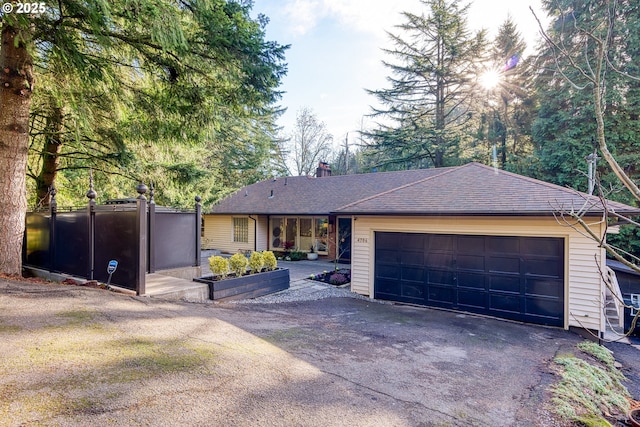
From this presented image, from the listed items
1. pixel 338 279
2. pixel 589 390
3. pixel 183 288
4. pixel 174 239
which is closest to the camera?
pixel 589 390

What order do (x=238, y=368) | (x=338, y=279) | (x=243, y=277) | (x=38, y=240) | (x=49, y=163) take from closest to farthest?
(x=238, y=368) < (x=243, y=277) < (x=38, y=240) < (x=49, y=163) < (x=338, y=279)

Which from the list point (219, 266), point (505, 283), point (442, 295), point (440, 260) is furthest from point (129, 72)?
point (505, 283)

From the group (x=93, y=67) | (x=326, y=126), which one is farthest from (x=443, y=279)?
(x=326, y=126)

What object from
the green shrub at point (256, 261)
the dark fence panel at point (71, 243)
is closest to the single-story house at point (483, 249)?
the green shrub at point (256, 261)

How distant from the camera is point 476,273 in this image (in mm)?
8078

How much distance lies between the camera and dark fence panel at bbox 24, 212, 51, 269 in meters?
8.62

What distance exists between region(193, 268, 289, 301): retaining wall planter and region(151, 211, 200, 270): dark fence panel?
2.71 feet

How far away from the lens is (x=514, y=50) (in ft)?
68.1

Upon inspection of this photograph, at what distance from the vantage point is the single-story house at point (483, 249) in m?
7.05

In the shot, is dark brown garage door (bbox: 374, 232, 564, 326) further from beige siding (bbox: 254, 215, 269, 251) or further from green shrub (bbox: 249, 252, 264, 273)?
beige siding (bbox: 254, 215, 269, 251)

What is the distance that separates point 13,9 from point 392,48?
20657mm

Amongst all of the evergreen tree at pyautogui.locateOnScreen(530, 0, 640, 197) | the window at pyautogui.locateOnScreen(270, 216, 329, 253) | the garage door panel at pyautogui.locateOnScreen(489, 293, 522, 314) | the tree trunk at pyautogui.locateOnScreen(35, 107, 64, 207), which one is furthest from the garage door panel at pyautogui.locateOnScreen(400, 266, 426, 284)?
the tree trunk at pyautogui.locateOnScreen(35, 107, 64, 207)

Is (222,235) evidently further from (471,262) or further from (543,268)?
(543,268)

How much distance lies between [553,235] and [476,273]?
1.82 metres
